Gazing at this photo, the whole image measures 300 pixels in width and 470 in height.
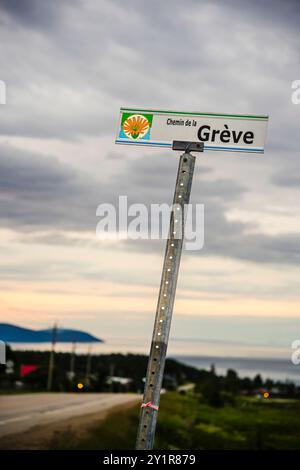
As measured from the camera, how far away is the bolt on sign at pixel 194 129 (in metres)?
7.66

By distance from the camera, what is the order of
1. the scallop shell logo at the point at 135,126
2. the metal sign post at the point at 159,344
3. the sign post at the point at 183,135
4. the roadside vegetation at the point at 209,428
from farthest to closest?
1. the roadside vegetation at the point at 209,428
2. the scallop shell logo at the point at 135,126
3. the sign post at the point at 183,135
4. the metal sign post at the point at 159,344

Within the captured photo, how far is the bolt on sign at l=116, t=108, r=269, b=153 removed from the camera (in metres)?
7.66

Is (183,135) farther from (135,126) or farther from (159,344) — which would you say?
(159,344)

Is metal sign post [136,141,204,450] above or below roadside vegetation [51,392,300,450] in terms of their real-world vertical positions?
above

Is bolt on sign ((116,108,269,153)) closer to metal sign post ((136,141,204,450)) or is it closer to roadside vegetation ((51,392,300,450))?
metal sign post ((136,141,204,450))

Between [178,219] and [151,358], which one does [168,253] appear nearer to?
[178,219]

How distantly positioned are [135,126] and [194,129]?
61cm

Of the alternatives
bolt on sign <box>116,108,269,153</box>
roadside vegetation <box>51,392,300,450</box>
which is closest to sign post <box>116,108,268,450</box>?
bolt on sign <box>116,108,269,153</box>

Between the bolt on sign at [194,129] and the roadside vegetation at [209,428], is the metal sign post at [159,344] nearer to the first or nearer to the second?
the bolt on sign at [194,129]

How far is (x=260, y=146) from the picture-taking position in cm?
764

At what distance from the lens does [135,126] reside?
780cm

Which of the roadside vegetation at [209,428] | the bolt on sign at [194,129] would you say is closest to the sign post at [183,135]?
the bolt on sign at [194,129]

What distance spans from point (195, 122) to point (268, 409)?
4778 cm

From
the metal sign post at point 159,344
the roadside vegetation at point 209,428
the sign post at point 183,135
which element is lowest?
the roadside vegetation at point 209,428
